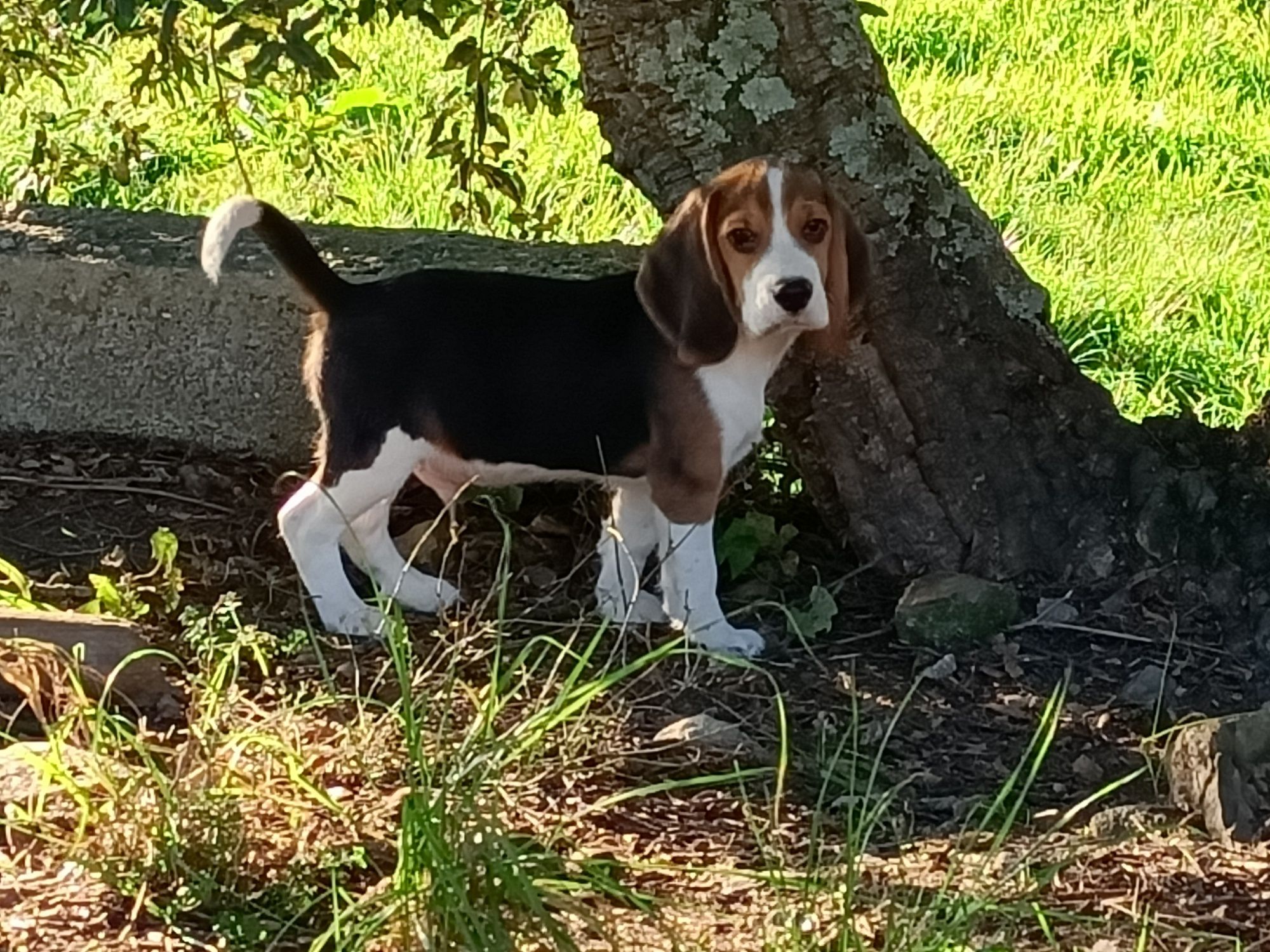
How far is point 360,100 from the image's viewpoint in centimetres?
768

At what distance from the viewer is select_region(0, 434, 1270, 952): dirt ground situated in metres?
2.85

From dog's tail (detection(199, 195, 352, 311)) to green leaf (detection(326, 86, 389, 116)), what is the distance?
3.68m

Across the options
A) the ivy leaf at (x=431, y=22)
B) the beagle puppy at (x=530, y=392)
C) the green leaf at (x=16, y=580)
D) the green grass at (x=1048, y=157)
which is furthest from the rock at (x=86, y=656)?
the green grass at (x=1048, y=157)

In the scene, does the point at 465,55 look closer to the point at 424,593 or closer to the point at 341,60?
the point at 341,60

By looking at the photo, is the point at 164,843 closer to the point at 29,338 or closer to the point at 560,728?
the point at 560,728

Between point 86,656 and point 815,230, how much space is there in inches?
60.5

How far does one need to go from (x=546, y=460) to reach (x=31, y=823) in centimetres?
143

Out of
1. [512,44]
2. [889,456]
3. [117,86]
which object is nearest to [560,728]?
[889,456]

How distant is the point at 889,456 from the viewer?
4.34 m

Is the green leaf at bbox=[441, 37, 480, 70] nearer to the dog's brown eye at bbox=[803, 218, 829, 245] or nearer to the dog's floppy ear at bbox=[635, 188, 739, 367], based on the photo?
the dog's floppy ear at bbox=[635, 188, 739, 367]

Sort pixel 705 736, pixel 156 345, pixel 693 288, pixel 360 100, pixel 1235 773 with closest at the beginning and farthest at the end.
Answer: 1. pixel 1235 773
2. pixel 705 736
3. pixel 693 288
4. pixel 156 345
5. pixel 360 100

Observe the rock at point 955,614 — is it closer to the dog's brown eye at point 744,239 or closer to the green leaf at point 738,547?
the green leaf at point 738,547

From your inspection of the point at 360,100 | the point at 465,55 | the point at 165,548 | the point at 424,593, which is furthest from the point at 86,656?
the point at 360,100

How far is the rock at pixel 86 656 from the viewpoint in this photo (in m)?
3.38
